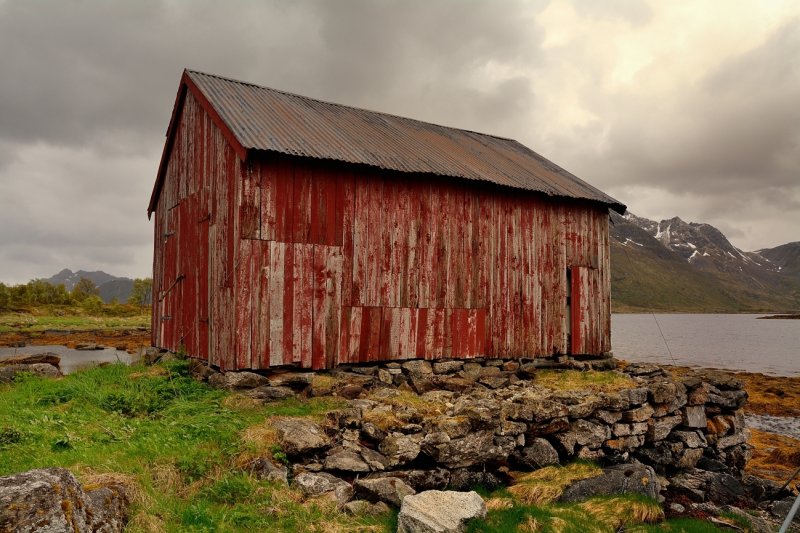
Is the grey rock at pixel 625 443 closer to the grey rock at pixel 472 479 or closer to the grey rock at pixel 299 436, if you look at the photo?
the grey rock at pixel 472 479

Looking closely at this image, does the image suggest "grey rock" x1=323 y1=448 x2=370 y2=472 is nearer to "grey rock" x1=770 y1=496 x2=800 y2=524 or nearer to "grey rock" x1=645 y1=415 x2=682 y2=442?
"grey rock" x1=645 y1=415 x2=682 y2=442

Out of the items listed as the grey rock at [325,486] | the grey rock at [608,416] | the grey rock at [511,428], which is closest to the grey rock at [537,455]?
the grey rock at [511,428]

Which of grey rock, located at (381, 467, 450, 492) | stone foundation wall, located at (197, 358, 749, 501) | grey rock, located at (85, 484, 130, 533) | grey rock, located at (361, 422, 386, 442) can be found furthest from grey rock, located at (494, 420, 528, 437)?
grey rock, located at (85, 484, 130, 533)

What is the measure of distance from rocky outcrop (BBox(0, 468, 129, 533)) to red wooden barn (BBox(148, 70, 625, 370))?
23.0ft

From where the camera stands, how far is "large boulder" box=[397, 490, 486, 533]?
24.9 feet

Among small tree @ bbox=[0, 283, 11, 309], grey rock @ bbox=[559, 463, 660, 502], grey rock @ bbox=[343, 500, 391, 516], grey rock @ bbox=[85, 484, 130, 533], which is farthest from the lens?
small tree @ bbox=[0, 283, 11, 309]

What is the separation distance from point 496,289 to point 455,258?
184 centimetres

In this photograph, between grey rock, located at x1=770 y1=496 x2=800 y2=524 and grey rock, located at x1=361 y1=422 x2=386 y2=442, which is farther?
grey rock, located at x1=770 y1=496 x2=800 y2=524

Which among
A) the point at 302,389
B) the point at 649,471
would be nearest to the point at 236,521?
the point at 302,389

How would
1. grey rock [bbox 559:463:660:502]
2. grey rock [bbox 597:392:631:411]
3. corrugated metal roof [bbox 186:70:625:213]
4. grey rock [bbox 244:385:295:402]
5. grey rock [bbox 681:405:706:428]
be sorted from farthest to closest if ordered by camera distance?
grey rock [bbox 681:405:706:428], corrugated metal roof [bbox 186:70:625:213], grey rock [bbox 597:392:631:411], grey rock [bbox 244:385:295:402], grey rock [bbox 559:463:660:502]

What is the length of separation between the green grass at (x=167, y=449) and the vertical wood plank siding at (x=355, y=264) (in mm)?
1993

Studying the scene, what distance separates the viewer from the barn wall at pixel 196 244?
13469mm

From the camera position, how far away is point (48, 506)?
5.07 metres

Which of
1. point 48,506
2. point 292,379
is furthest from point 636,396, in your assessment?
point 48,506
